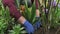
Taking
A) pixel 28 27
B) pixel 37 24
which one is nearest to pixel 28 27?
pixel 28 27

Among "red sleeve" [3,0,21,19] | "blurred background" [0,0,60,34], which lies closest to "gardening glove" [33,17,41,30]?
"blurred background" [0,0,60,34]

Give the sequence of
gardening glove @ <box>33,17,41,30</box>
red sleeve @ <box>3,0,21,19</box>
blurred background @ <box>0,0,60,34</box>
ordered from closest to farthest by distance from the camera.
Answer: blurred background @ <box>0,0,60,34</box>
red sleeve @ <box>3,0,21,19</box>
gardening glove @ <box>33,17,41,30</box>

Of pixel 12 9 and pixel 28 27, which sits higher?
pixel 12 9

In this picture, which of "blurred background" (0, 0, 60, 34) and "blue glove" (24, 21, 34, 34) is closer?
"blurred background" (0, 0, 60, 34)

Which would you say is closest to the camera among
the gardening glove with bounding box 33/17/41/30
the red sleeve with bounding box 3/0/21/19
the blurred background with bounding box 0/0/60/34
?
the blurred background with bounding box 0/0/60/34

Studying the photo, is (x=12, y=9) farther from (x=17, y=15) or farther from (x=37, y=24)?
(x=37, y=24)

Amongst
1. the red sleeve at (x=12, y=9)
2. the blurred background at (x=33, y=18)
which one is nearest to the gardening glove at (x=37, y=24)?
the blurred background at (x=33, y=18)

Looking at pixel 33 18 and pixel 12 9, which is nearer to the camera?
pixel 12 9

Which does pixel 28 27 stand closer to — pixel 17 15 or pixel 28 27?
pixel 28 27

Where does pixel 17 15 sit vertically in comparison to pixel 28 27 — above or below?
above

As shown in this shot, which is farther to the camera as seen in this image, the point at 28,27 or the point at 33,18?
the point at 33,18

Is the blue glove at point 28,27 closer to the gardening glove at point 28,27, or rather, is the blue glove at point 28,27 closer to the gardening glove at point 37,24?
the gardening glove at point 28,27

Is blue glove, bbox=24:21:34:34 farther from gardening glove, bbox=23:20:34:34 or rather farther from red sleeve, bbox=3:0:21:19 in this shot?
red sleeve, bbox=3:0:21:19

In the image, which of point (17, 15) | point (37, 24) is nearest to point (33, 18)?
point (37, 24)
